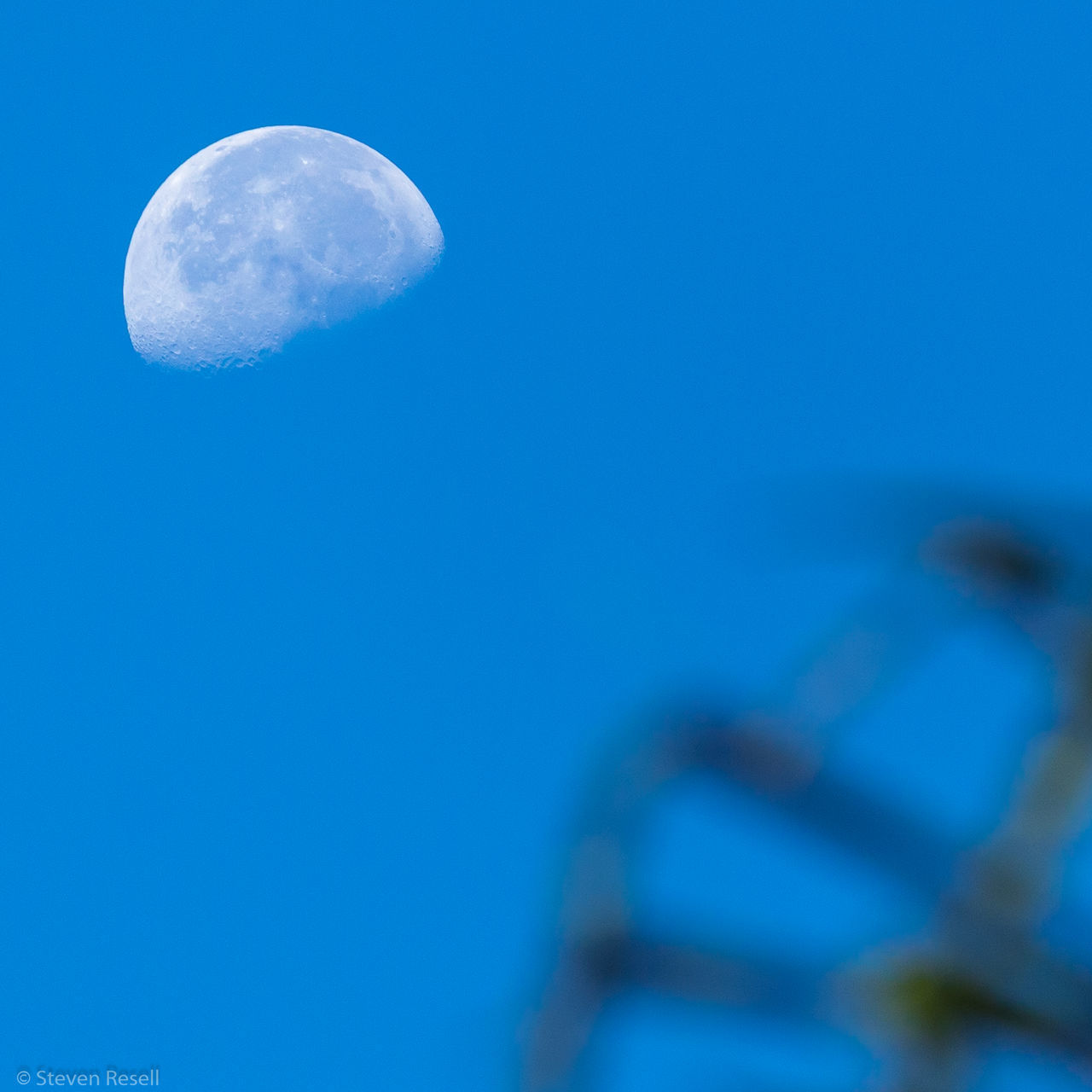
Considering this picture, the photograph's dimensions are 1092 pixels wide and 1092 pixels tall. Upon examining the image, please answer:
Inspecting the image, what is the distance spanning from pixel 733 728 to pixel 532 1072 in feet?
3.52

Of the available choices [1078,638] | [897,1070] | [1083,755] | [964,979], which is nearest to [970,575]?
[1078,638]

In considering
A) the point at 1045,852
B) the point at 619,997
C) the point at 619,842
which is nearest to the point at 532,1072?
the point at 619,997

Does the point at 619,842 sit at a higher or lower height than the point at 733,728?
lower

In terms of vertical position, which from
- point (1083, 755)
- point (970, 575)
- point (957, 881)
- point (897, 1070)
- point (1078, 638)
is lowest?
point (897, 1070)

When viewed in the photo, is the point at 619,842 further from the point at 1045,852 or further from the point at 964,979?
the point at 1045,852

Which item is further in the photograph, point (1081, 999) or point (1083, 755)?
point (1083, 755)

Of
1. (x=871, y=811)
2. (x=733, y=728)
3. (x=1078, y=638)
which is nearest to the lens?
(x=871, y=811)

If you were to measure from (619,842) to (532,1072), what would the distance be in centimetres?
66

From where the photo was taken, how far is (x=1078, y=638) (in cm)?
374

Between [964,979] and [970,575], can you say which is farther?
[970,575]

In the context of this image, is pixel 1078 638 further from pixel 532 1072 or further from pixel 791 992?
pixel 532 1072

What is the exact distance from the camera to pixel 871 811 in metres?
3.22

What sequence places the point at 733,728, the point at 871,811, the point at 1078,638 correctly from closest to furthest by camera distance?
the point at 871,811 < the point at 733,728 < the point at 1078,638

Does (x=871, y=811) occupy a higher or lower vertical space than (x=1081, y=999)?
higher
